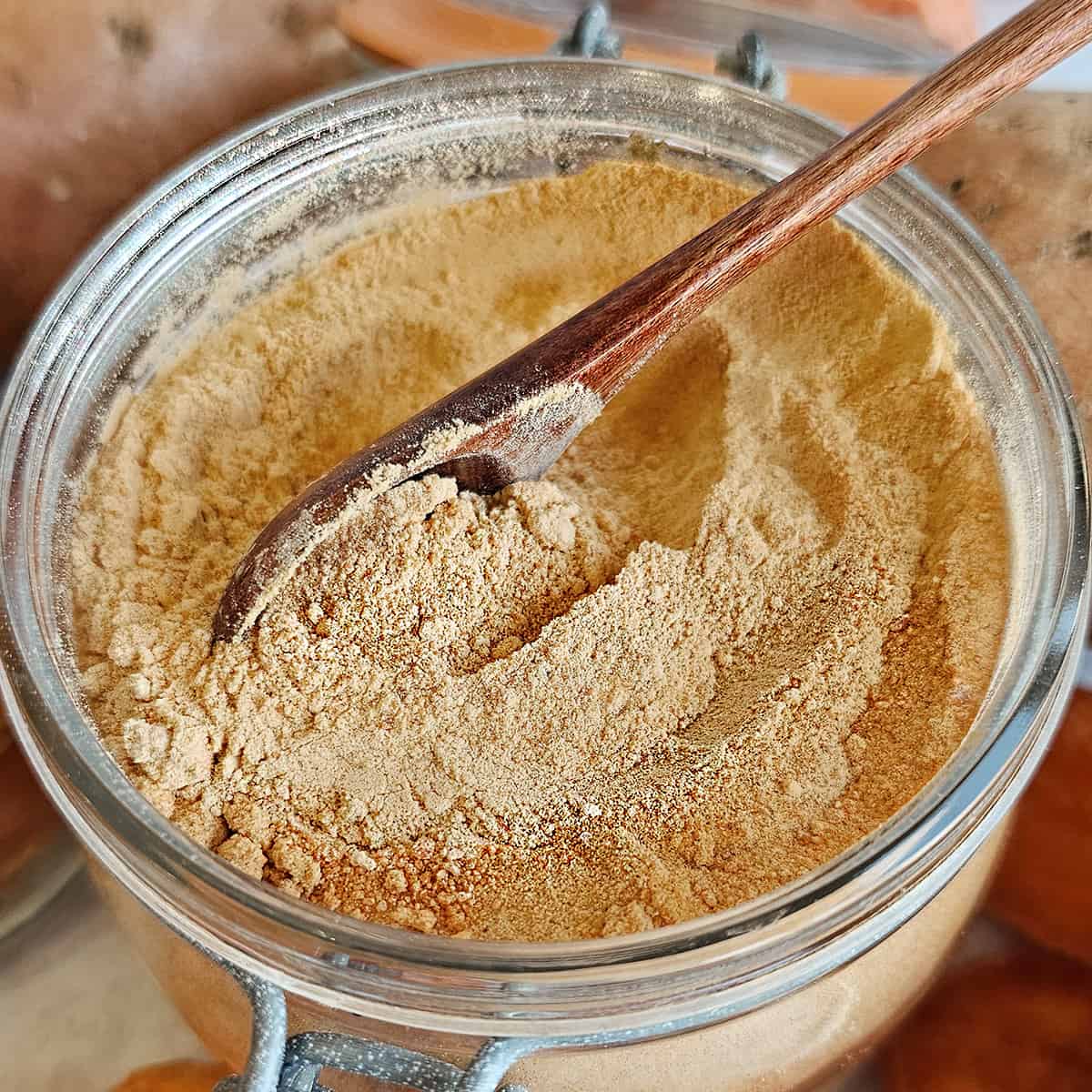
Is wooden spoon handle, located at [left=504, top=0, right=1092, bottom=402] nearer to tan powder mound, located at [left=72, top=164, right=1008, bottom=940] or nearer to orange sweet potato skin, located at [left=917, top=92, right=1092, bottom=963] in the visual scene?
tan powder mound, located at [left=72, top=164, right=1008, bottom=940]

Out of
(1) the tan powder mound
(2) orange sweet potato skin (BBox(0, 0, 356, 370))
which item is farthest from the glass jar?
(2) orange sweet potato skin (BBox(0, 0, 356, 370))

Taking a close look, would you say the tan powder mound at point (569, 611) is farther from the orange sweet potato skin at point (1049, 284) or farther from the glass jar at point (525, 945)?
the orange sweet potato skin at point (1049, 284)

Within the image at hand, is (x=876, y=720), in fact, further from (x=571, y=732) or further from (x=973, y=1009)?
(x=973, y=1009)

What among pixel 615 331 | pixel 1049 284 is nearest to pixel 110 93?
pixel 615 331

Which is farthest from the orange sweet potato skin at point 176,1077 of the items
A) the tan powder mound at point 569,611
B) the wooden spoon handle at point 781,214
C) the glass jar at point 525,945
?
the wooden spoon handle at point 781,214

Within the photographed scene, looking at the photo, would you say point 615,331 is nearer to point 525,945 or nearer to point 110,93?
point 525,945

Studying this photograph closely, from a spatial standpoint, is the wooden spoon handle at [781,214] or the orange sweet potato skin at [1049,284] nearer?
the wooden spoon handle at [781,214]
